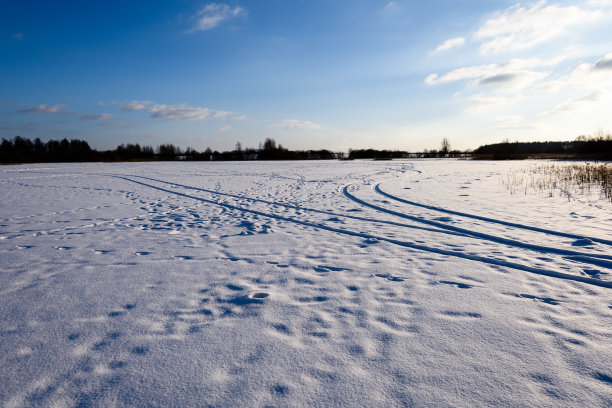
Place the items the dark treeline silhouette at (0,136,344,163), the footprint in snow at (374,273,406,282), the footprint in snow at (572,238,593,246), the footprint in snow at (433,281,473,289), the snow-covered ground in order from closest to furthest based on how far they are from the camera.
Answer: the snow-covered ground
the footprint in snow at (433,281,473,289)
the footprint in snow at (374,273,406,282)
the footprint in snow at (572,238,593,246)
the dark treeline silhouette at (0,136,344,163)

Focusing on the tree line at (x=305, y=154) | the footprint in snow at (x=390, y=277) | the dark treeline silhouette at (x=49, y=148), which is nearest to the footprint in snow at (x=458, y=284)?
the footprint in snow at (x=390, y=277)

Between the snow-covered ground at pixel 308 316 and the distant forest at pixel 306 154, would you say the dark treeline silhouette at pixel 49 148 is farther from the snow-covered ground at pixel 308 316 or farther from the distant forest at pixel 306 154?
the snow-covered ground at pixel 308 316

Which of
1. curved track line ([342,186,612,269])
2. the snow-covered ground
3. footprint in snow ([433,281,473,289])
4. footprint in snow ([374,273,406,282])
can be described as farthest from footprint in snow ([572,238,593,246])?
footprint in snow ([374,273,406,282])

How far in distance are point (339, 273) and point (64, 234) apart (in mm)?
5982

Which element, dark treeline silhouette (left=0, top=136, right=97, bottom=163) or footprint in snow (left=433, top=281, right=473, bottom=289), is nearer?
footprint in snow (left=433, top=281, right=473, bottom=289)

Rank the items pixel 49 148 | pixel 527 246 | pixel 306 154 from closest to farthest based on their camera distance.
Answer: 1. pixel 527 246
2. pixel 306 154
3. pixel 49 148

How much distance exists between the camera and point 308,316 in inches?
125

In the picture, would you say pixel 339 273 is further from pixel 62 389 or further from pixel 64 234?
pixel 64 234

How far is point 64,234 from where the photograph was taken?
646cm

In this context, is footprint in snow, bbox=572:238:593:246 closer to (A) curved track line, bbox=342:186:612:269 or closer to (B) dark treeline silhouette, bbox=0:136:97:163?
(A) curved track line, bbox=342:186:612:269

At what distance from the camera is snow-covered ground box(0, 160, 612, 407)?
7.17ft

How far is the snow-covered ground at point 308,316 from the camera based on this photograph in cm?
219

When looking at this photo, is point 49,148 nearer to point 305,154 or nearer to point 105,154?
point 105,154

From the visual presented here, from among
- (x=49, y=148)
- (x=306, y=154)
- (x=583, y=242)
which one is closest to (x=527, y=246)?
(x=583, y=242)
